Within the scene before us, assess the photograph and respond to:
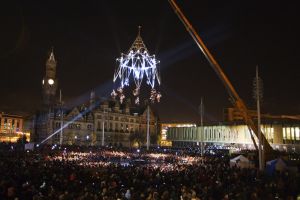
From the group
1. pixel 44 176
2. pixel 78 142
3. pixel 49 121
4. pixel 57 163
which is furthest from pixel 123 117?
pixel 44 176

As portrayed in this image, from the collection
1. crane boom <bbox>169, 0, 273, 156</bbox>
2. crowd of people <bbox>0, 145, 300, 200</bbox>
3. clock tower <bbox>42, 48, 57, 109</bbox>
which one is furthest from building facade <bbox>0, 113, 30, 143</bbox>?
crowd of people <bbox>0, 145, 300, 200</bbox>

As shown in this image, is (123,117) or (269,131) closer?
(269,131)

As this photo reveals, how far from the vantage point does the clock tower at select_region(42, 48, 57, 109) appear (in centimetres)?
10597

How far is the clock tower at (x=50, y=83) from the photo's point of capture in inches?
4172

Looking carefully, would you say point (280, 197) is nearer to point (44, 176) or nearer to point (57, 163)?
point (44, 176)

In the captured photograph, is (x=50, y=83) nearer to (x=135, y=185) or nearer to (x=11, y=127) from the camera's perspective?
(x=11, y=127)

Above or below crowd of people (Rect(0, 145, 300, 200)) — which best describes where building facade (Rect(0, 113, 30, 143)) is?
above

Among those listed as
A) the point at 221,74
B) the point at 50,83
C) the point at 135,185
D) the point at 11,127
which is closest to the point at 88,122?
the point at 50,83

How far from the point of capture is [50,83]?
110875mm

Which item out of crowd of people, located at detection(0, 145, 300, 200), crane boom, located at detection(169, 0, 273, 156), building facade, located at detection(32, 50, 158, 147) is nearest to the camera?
crowd of people, located at detection(0, 145, 300, 200)

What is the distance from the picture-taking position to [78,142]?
91.8 meters

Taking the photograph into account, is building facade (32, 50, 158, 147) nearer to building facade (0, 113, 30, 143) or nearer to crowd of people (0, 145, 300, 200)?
building facade (0, 113, 30, 143)

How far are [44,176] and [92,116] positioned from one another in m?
78.2

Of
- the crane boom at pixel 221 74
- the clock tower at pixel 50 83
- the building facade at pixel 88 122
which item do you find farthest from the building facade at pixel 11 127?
the crane boom at pixel 221 74
